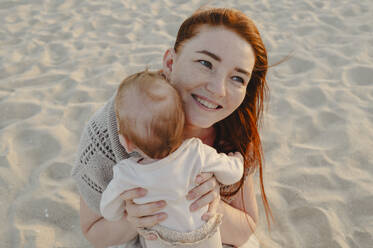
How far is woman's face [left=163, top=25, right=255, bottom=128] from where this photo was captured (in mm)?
1537

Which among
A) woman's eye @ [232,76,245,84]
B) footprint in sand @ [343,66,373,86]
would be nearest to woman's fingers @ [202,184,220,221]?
woman's eye @ [232,76,245,84]

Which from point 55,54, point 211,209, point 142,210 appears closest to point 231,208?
point 211,209

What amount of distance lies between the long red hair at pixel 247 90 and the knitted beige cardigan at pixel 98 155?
18.7 inches

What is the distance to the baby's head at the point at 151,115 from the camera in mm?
1356

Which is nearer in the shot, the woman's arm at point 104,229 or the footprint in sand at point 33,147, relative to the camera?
the woman's arm at point 104,229

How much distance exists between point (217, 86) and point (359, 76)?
267 centimetres

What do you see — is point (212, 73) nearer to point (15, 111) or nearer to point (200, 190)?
point (200, 190)

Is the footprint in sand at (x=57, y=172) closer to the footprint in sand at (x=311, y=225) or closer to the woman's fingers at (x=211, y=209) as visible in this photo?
the woman's fingers at (x=211, y=209)

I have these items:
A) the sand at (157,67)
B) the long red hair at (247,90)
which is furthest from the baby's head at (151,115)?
the sand at (157,67)

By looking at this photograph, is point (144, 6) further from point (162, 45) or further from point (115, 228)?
point (115, 228)

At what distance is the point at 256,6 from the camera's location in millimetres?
5273

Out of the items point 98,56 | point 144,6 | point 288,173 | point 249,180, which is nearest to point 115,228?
point 249,180

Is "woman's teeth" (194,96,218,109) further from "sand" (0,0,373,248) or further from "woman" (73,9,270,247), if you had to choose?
"sand" (0,0,373,248)

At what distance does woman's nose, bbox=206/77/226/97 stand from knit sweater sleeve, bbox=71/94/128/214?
17.6 inches
